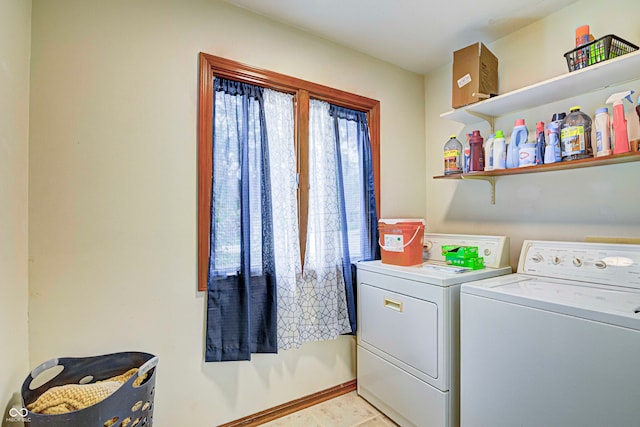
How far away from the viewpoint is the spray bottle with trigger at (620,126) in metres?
1.37

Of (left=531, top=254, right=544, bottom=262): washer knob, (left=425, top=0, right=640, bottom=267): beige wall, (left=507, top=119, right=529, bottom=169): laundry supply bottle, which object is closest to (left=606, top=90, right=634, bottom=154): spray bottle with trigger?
(left=425, top=0, right=640, bottom=267): beige wall

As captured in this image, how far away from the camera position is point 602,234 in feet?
5.30

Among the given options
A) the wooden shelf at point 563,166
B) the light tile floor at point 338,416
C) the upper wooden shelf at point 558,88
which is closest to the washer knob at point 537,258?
the wooden shelf at point 563,166

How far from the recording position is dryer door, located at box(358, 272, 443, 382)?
A: 157 centimetres

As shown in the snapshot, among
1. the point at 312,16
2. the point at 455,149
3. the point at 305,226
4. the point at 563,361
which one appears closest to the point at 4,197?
the point at 305,226

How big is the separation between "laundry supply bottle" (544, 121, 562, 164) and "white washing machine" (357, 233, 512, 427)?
543 mm

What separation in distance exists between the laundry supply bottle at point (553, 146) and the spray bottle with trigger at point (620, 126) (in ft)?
0.71

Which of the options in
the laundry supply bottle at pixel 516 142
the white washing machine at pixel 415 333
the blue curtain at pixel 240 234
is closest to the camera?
the white washing machine at pixel 415 333

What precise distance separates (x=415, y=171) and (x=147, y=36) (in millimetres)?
2057

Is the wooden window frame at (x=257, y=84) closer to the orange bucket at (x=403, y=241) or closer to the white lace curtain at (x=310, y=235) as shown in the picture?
→ the white lace curtain at (x=310, y=235)

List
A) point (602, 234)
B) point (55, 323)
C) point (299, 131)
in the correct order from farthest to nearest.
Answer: point (299, 131), point (602, 234), point (55, 323)

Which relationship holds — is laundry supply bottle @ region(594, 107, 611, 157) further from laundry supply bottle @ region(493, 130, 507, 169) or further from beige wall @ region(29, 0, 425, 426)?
beige wall @ region(29, 0, 425, 426)

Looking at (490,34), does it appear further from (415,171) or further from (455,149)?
(415,171)

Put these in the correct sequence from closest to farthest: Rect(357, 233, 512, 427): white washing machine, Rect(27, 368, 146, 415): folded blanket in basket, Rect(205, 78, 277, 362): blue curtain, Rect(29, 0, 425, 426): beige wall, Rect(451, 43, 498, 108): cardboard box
Result: Rect(27, 368, 146, 415): folded blanket in basket → Rect(29, 0, 425, 426): beige wall → Rect(357, 233, 512, 427): white washing machine → Rect(205, 78, 277, 362): blue curtain → Rect(451, 43, 498, 108): cardboard box
